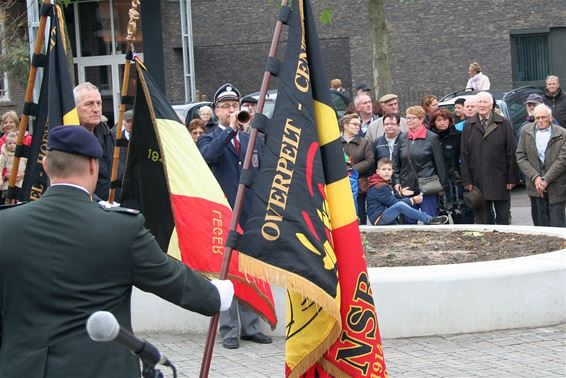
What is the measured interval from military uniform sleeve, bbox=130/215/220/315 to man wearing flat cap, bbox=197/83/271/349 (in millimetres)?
4193

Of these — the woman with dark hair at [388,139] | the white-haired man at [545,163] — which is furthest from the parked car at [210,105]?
the white-haired man at [545,163]

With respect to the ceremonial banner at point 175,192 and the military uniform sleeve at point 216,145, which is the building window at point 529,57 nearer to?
the military uniform sleeve at point 216,145

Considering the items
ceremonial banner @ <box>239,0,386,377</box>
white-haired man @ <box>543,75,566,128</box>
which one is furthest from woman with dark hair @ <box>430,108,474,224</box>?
ceremonial banner @ <box>239,0,386,377</box>

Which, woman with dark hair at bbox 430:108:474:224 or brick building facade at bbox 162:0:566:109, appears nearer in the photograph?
woman with dark hair at bbox 430:108:474:224

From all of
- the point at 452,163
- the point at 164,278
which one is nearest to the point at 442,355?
the point at 164,278

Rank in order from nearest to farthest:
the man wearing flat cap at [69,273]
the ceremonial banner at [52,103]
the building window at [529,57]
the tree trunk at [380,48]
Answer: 1. the man wearing flat cap at [69,273]
2. the ceremonial banner at [52,103]
3. the tree trunk at [380,48]
4. the building window at [529,57]

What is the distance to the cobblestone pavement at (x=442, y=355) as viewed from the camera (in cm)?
755

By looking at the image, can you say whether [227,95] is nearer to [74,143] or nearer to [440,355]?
[440,355]

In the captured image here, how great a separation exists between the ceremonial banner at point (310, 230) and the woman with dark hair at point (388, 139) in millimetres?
7542

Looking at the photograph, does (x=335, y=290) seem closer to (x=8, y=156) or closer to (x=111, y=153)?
(x=111, y=153)

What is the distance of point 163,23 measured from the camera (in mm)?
36469

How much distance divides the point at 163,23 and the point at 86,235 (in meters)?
33.2

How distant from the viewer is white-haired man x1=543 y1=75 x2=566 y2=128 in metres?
17.7

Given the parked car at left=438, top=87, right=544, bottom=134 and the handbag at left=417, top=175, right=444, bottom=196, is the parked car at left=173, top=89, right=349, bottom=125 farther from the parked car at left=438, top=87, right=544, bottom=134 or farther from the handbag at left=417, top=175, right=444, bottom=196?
the handbag at left=417, top=175, right=444, bottom=196
